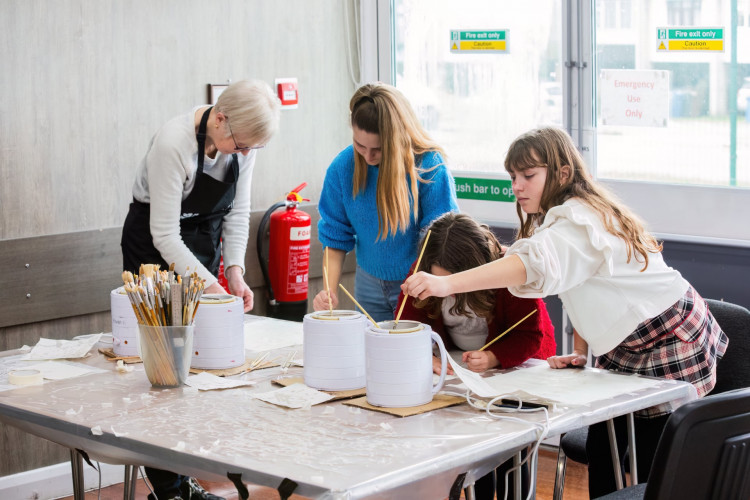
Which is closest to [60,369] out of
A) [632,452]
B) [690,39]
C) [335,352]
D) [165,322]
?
[165,322]

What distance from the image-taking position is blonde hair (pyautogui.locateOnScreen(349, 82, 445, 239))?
262cm

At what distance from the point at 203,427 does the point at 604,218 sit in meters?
0.98

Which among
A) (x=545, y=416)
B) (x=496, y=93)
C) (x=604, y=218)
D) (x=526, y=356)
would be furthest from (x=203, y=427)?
(x=496, y=93)

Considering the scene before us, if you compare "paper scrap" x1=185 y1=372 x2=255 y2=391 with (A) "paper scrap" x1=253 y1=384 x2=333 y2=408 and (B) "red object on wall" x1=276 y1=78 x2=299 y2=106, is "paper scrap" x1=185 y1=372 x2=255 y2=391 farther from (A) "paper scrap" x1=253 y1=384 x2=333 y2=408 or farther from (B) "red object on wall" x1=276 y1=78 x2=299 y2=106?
(B) "red object on wall" x1=276 y1=78 x2=299 y2=106

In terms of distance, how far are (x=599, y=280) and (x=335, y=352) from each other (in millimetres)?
618

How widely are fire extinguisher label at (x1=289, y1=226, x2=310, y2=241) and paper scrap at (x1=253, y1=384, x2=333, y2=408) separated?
193 centimetres

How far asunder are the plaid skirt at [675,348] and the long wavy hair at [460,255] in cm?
35

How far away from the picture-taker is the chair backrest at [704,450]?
1.61m

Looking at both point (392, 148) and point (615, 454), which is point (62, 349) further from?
point (615, 454)

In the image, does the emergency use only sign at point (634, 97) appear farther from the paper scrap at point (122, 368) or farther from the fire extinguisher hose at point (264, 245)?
the paper scrap at point (122, 368)

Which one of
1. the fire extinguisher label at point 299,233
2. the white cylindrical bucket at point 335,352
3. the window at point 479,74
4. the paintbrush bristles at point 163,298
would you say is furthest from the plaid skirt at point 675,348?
the fire extinguisher label at point 299,233

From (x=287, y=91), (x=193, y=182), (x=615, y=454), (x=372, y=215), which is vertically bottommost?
(x=615, y=454)

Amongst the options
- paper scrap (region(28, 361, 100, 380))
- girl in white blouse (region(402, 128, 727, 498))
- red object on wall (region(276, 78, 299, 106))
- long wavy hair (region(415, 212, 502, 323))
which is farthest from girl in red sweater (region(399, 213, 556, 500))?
red object on wall (region(276, 78, 299, 106))

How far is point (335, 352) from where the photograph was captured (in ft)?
6.73
